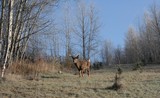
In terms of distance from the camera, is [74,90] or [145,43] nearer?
[74,90]

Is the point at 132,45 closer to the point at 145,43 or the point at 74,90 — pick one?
the point at 145,43

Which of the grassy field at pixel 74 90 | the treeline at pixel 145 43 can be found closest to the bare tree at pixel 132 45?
the treeline at pixel 145 43

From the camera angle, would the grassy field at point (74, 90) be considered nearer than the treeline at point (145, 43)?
Yes

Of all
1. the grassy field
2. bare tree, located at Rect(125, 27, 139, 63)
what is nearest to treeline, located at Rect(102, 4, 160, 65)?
bare tree, located at Rect(125, 27, 139, 63)

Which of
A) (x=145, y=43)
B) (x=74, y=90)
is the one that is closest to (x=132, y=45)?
(x=145, y=43)

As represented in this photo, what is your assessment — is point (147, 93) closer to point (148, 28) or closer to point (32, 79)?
point (32, 79)

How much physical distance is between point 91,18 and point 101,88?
36.6m

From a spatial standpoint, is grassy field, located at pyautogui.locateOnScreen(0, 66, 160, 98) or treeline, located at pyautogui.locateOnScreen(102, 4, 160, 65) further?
treeline, located at pyautogui.locateOnScreen(102, 4, 160, 65)

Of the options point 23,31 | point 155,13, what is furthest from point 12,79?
point 155,13

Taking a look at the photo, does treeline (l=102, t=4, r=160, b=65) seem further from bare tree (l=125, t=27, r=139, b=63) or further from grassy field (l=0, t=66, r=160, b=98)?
grassy field (l=0, t=66, r=160, b=98)

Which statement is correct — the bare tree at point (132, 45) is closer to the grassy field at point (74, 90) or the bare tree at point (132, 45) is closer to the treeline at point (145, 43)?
the treeline at point (145, 43)

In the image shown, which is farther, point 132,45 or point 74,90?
point 132,45

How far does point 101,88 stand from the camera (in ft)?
49.5

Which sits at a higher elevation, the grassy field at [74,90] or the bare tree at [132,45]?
the bare tree at [132,45]
